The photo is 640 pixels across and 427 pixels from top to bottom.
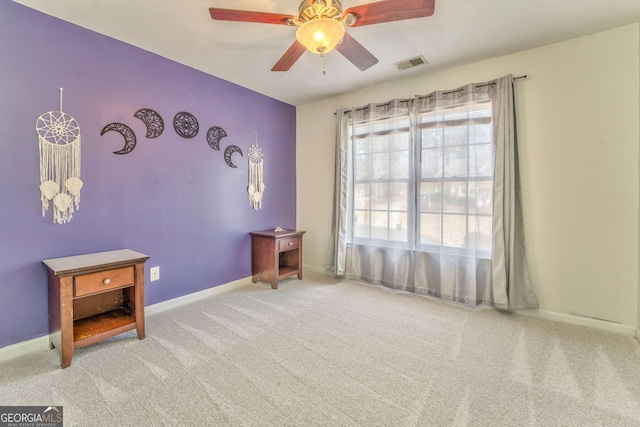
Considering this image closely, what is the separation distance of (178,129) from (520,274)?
137 inches

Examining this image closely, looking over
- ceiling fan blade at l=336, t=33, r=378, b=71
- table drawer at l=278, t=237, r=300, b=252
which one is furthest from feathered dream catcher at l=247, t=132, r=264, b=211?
ceiling fan blade at l=336, t=33, r=378, b=71

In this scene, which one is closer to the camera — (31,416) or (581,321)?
(31,416)

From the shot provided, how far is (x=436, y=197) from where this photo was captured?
9.16 ft

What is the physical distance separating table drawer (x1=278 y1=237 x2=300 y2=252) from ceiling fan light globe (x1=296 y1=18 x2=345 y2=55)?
215 centimetres

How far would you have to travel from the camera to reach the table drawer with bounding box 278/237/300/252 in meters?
3.22

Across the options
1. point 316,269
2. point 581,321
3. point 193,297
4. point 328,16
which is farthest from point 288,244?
point 581,321

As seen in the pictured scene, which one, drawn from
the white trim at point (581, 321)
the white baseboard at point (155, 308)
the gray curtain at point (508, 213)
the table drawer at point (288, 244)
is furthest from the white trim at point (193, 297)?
the white trim at point (581, 321)

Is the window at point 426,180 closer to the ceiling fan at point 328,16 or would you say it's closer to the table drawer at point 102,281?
the ceiling fan at point 328,16

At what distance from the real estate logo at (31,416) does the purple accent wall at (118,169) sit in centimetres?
72

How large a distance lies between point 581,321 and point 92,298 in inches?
155

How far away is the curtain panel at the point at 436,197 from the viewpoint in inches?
96.0

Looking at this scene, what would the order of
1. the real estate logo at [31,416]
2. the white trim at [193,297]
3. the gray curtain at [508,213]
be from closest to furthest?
the real estate logo at [31,416] → the gray curtain at [508,213] → the white trim at [193,297]

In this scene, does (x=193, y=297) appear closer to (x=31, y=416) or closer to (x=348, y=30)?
(x=31, y=416)

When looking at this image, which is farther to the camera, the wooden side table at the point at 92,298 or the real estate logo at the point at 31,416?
the wooden side table at the point at 92,298
